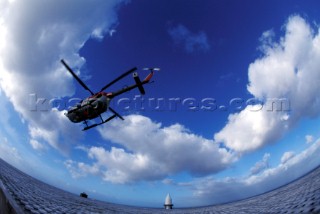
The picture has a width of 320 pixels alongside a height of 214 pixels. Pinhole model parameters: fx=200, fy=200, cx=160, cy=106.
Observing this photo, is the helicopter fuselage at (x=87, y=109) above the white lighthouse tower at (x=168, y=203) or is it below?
above

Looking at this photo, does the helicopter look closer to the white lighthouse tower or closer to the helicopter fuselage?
the helicopter fuselage

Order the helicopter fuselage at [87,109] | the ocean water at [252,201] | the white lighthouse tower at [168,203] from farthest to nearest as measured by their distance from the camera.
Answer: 1. the white lighthouse tower at [168,203]
2. the helicopter fuselage at [87,109]
3. the ocean water at [252,201]

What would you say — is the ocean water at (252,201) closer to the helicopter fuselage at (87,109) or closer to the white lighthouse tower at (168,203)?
the helicopter fuselage at (87,109)

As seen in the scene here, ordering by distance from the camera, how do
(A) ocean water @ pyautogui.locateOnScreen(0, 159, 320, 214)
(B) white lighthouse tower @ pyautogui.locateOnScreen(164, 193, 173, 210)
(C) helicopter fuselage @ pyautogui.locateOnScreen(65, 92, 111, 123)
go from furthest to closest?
(B) white lighthouse tower @ pyautogui.locateOnScreen(164, 193, 173, 210) < (C) helicopter fuselage @ pyautogui.locateOnScreen(65, 92, 111, 123) < (A) ocean water @ pyautogui.locateOnScreen(0, 159, 320, 214)

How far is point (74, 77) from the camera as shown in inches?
1141

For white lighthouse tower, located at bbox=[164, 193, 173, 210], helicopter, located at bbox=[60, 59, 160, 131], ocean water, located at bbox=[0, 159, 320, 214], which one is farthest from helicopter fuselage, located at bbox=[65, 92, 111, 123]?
white lighthouse tower, located at bbox=[164, 193, 173, 210]

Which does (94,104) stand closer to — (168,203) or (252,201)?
(252,201)

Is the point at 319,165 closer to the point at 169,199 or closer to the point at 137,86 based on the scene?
the point at 137,86

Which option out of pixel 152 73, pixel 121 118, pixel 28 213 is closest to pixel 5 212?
pixel 28 213

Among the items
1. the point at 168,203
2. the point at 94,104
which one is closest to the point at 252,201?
the point at 94,104

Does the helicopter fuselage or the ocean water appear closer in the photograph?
the ocean water

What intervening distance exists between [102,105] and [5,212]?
2191cm

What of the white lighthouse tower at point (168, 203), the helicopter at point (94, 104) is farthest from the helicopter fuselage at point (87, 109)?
the white lighthouse tower at point (168, 203)

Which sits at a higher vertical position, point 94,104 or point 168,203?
point 94,104
